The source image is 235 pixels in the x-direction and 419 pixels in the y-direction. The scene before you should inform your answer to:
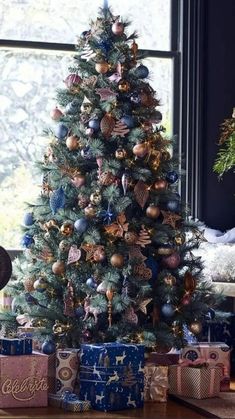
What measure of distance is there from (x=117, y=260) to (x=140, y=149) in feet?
1.67

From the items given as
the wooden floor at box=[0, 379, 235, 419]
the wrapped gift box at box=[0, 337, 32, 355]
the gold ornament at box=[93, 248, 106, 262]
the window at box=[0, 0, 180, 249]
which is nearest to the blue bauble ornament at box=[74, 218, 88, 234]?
the gold ornament at box=[93, 248, 106, 262]

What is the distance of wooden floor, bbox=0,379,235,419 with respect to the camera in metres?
3.61

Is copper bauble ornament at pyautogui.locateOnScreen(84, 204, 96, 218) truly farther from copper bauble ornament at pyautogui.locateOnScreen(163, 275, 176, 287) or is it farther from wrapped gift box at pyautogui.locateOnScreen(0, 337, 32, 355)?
wrapped gift box at pyautogui.locateOnScreen(0, 337, 32, 355)

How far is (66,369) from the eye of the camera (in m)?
3.92

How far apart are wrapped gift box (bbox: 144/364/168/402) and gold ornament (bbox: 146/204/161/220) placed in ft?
2.24

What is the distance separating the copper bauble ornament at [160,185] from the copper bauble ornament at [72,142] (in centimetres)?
41

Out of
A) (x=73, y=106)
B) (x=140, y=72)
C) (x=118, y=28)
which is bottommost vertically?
(x=73, y=106)

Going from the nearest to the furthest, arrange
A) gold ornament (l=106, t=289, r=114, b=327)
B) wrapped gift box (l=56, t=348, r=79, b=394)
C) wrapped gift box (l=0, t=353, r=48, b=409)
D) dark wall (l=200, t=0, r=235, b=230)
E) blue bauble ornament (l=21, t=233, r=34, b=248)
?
wrapped gift box (l=0, t=353, r=48, b=409), wrapped gift box (l=56, t=348, r=79, b=394), gold ornament (l=106, t=289, r=114, b=327), blue bauble ornament (l=21, t=233, r=34, b=248), dark wall (l=200, t=0, r=235, b=230)

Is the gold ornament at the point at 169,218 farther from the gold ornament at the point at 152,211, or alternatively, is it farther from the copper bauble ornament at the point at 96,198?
the copper bauble ornament at the point at 96,198

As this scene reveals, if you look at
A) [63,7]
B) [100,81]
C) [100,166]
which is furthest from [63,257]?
[63,7]

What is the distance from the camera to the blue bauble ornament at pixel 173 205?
13.8 feet

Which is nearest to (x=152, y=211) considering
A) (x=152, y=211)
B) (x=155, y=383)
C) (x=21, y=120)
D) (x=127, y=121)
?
(x=152, y=211)

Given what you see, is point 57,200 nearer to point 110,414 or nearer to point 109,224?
point 109,224

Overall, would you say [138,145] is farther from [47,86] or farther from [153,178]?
[47,86]
